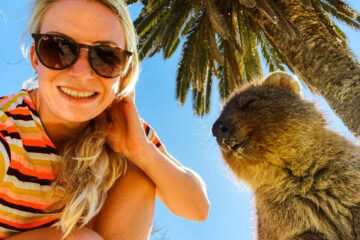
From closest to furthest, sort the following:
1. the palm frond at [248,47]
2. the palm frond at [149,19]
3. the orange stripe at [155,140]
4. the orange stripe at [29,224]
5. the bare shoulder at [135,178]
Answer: the orange stripe at [29,224]
the bare shoulder at [135,178]
the orange stripe at [155,140]
the palm frond at [149,19]
the palm frond at [248,47]

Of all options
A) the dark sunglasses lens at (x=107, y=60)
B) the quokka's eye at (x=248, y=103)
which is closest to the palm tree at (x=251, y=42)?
the quokka's eye at (x=248, y=103)

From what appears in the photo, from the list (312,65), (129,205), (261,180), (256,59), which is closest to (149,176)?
(129,205)

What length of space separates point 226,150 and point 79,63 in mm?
1251

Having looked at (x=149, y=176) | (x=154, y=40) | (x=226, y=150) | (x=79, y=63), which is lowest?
(x=149, y=176)

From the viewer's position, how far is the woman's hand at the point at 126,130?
3223mm

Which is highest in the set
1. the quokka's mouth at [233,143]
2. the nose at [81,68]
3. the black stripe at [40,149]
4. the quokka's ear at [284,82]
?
the quokka's ear at [284,82]

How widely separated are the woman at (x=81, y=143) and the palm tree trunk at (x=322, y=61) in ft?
13.8

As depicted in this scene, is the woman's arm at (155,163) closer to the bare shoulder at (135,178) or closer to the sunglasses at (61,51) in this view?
the bare shoulder at (135,178)

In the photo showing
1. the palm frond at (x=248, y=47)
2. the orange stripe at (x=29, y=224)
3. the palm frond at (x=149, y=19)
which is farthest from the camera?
the palm frond at (x=248, y=47)

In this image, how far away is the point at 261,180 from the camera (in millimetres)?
3248

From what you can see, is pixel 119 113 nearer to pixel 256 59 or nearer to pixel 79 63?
pixel 79 63

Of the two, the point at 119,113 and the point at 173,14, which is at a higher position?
the point at 173,14

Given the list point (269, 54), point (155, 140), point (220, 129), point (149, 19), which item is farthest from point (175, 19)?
point (220, 129)

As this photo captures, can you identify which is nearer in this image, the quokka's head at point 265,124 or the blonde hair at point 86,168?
the blonde hair at point 86,168
